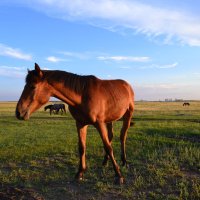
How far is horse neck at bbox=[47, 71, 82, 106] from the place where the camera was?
584 centimetres

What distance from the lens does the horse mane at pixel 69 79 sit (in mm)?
5832

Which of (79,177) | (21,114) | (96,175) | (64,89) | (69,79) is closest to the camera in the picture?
(21,114)

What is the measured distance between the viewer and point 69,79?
6.03m

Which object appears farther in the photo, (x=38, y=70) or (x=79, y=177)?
(x=79, y=177)

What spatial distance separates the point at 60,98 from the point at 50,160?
2.65 metres

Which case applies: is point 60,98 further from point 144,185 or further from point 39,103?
point 144,185

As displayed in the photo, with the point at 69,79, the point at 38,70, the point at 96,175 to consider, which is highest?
the point at 38,70

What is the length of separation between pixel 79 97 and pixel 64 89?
1.10ft

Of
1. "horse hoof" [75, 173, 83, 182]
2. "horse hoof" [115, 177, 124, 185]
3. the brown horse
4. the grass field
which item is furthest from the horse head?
"horse hoof" [115, 177, 124, 185]

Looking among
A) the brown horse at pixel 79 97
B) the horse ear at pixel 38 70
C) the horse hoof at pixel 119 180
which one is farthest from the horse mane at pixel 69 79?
the horse hoof at pixel 119 180

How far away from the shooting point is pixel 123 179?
6.05 m

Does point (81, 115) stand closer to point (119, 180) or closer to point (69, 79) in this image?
point (69, 79)

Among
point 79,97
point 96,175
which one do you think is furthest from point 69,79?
point 96,175

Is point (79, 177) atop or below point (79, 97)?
below
